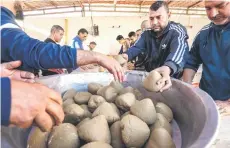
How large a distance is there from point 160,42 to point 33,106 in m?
1.03

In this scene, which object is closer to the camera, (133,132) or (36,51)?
(133,132)

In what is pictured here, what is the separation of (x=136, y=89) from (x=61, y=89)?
1.04ft

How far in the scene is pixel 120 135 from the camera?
0.65 meters

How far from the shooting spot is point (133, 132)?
2.01ft

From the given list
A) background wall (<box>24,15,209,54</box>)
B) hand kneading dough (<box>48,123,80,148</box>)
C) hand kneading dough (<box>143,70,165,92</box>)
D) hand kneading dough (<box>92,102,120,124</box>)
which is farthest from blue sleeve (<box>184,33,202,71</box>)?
background wall (<box>24,15,209,54</box>)

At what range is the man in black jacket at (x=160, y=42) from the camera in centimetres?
115

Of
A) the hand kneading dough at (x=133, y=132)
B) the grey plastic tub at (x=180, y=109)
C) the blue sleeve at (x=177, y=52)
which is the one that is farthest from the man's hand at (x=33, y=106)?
the blue sleeve at (x=177, y=52)

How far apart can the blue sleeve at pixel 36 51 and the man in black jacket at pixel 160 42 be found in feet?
1.75

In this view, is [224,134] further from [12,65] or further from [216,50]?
[12,65]

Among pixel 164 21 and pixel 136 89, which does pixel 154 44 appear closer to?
pixel 164 21

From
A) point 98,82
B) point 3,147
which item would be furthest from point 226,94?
point 3,147

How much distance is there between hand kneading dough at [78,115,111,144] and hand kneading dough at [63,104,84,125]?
4.0 inches

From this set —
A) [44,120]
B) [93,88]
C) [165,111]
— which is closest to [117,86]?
[93,88]

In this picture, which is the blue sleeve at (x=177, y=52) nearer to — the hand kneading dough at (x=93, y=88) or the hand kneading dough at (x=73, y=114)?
the hand kneading dough at (x=93, y=88)
